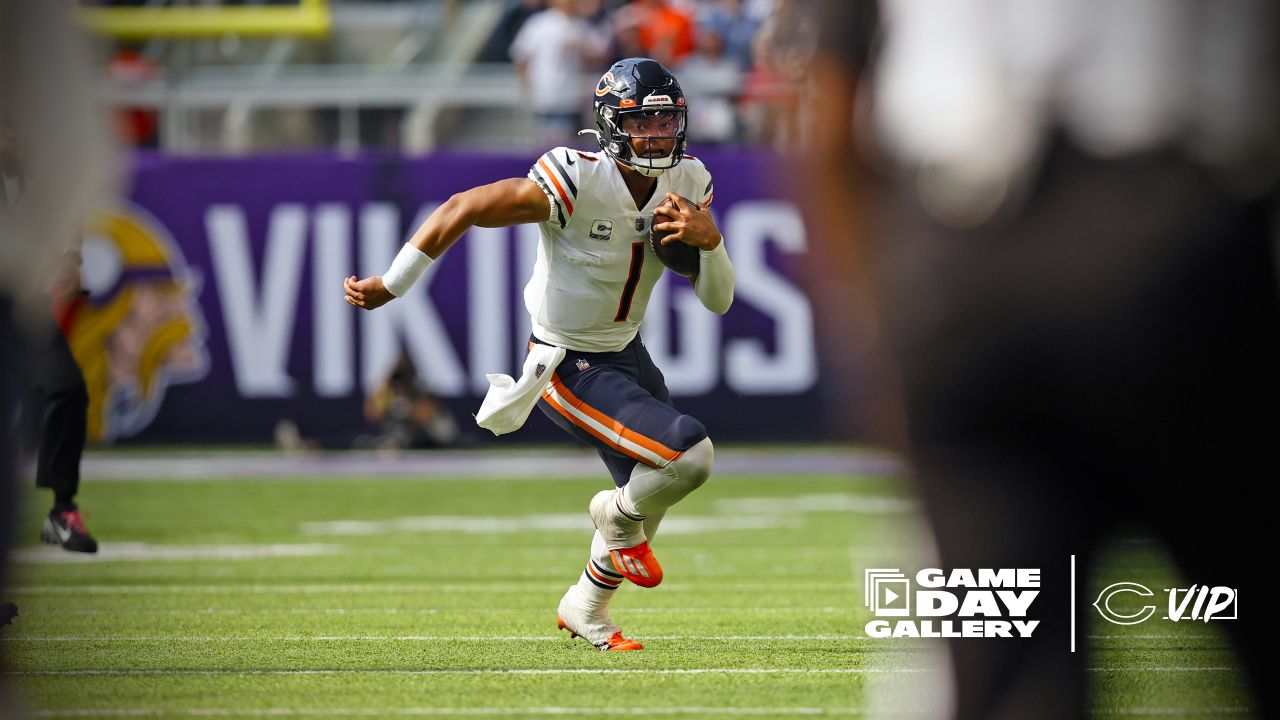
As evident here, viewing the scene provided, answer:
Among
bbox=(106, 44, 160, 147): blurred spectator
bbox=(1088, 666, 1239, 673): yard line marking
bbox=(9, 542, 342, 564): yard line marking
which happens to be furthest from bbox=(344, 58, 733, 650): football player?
bbox=(106, 44, 160, 147): blurred spectator

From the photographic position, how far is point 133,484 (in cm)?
1231

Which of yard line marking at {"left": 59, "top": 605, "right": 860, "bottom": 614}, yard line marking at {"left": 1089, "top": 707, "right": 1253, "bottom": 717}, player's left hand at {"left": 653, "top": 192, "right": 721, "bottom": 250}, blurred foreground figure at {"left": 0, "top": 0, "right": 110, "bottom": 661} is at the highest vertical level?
blurred foreground figure at {"left": 0, "top": 0, "right": 110, "bottom": 661}

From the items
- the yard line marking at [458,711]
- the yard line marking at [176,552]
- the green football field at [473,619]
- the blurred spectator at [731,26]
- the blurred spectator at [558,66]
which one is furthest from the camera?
the blurred spectator at [731,26]

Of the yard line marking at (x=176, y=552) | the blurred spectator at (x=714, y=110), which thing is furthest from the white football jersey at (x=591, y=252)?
the blurred spectator at (x=714, y=110)

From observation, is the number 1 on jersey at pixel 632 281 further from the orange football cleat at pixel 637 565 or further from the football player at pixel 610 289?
the orange football cleat at pixel 637 565

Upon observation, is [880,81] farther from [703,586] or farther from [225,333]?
[225,333]

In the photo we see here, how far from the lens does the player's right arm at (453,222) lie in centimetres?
559

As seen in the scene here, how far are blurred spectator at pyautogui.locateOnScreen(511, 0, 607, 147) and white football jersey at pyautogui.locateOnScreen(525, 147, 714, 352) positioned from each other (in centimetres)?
844

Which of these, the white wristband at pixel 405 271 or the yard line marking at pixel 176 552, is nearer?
the white wristband at pixel 405 271

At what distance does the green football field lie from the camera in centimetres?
457

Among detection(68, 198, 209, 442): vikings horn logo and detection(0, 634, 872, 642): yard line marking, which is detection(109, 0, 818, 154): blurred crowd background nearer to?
detection(68, 198, 209, 442): vikings horn logo

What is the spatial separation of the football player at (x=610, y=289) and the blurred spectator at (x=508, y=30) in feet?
33.0

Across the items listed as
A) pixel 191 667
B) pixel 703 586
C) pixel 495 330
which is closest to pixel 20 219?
pixel 191 667

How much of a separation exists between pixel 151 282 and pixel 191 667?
9.61m
